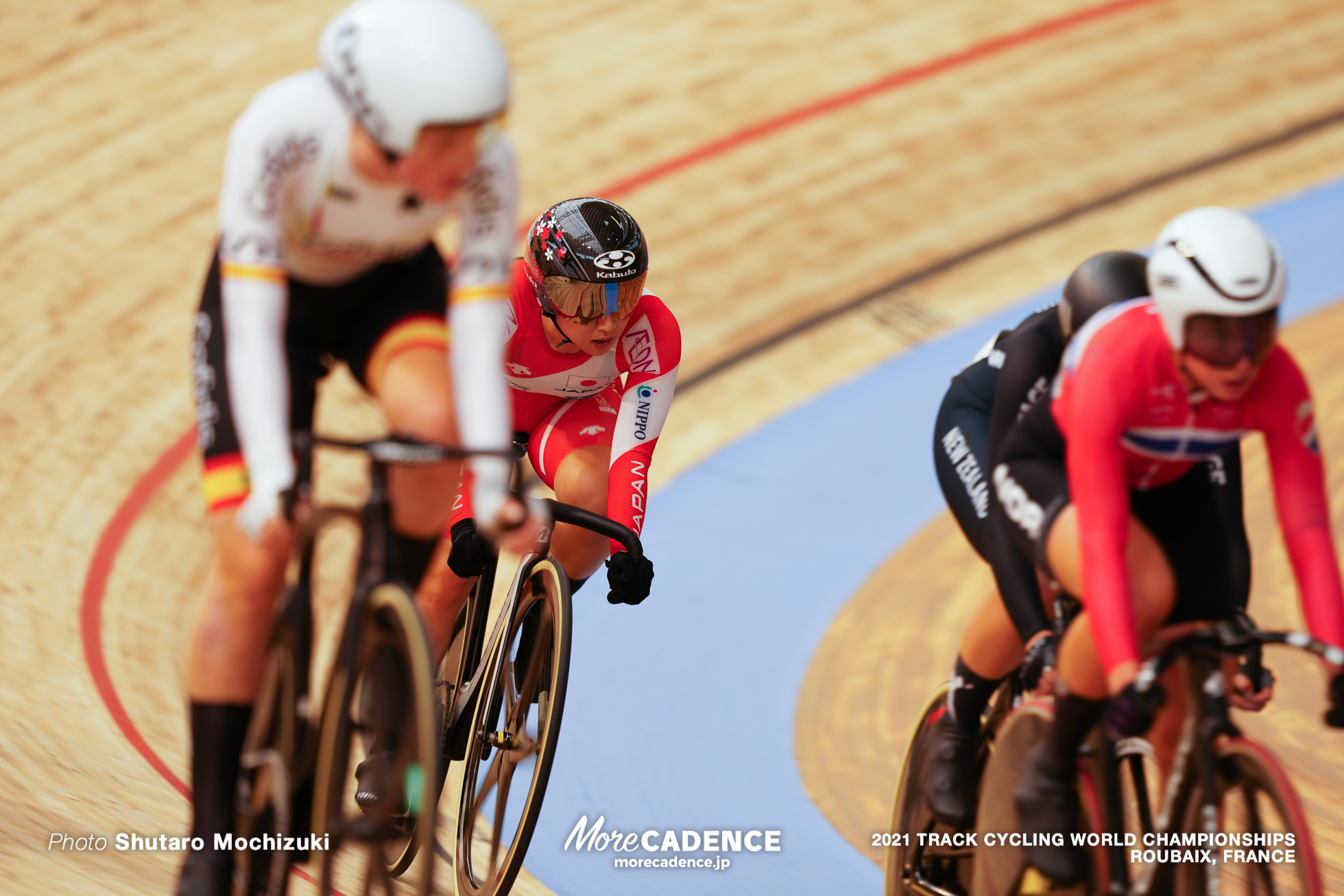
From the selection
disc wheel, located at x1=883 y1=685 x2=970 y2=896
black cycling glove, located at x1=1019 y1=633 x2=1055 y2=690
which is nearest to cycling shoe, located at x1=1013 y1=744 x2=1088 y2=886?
black cycling glove, located at x1=1019 y1=633 x2=1055 y2=690

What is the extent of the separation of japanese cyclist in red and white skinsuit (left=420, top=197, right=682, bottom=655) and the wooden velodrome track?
1.08 m

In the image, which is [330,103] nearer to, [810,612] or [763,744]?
[763,744]

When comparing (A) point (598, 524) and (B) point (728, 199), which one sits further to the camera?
(B) point (728, 199)

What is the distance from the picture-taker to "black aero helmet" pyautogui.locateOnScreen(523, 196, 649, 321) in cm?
331

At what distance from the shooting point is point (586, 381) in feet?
11.8

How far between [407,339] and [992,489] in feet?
3.81

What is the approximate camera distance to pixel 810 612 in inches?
199

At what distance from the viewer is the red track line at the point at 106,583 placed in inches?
153

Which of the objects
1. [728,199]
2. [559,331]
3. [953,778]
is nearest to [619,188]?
[728,199]

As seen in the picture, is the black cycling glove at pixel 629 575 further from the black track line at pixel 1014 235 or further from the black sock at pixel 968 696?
the black track line at pixel 1014 235

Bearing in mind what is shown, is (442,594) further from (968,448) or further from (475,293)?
(475,293)

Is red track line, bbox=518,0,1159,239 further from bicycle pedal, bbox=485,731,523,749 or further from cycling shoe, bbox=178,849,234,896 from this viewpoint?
cycling shoe, bbox=178,849,234,896

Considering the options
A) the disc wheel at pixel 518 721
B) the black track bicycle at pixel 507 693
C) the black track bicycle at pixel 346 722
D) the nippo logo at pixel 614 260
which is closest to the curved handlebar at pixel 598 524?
the black track bicycle at pixel 507 693

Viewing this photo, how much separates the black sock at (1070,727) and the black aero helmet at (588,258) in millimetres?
1313
